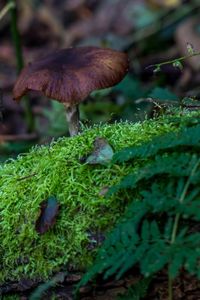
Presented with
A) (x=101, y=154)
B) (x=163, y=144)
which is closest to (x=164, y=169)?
(x=163, y=144)

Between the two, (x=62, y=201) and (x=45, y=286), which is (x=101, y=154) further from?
(x=45, y=286)

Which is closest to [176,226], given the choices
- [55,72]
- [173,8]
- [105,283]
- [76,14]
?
[105,283]

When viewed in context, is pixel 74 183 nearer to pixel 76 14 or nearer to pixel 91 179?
pixel 91 179

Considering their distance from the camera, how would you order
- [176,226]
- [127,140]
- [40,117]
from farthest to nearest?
[40,117] → [127,140] → [176,226]

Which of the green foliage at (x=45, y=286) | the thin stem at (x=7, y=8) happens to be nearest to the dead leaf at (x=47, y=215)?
the green foliage at (x=45, y=286)

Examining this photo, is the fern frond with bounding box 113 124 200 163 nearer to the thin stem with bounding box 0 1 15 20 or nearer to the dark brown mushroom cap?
the dark brown mushroom cap

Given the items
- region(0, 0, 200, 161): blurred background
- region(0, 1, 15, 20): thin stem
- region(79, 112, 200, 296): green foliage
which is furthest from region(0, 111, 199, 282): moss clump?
region(0, 1, 15, 20): thin stem

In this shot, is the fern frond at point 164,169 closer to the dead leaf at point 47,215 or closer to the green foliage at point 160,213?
the green foliage at point 160,213
